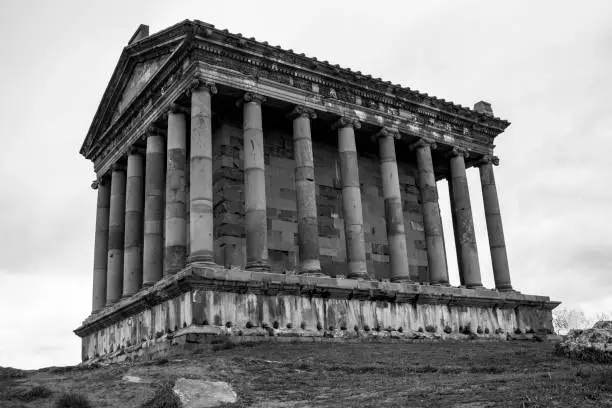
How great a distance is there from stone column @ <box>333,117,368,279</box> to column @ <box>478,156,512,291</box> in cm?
720

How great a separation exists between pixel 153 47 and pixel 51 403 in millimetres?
15644

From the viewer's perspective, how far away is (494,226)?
2761 cm

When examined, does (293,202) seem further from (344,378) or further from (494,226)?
(344,378)

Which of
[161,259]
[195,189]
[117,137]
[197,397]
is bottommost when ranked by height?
[197,397]

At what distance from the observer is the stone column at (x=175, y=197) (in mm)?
20031

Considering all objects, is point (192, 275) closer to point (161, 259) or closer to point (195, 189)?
point (195, 189)

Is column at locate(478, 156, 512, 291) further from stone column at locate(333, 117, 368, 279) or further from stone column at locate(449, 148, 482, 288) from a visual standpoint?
stone column at locate(333, 117, 368, 279)

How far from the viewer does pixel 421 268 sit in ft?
89.0

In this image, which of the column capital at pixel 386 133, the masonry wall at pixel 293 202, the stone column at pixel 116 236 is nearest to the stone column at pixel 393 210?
the column capital at pixel 386 133

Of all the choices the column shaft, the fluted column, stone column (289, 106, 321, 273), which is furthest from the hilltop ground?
the column shaft

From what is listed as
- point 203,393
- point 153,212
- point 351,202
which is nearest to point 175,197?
point 153,212

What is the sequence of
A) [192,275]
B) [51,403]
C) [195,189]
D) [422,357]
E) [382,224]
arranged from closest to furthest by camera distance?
1. [51,403]
2. [422,357]
3. [192,275]
4. [195,189]
5. [382,224]

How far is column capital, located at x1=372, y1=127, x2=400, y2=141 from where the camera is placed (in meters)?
25.3

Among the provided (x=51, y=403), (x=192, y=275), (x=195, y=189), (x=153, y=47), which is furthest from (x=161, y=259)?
(x=51, y=403)
